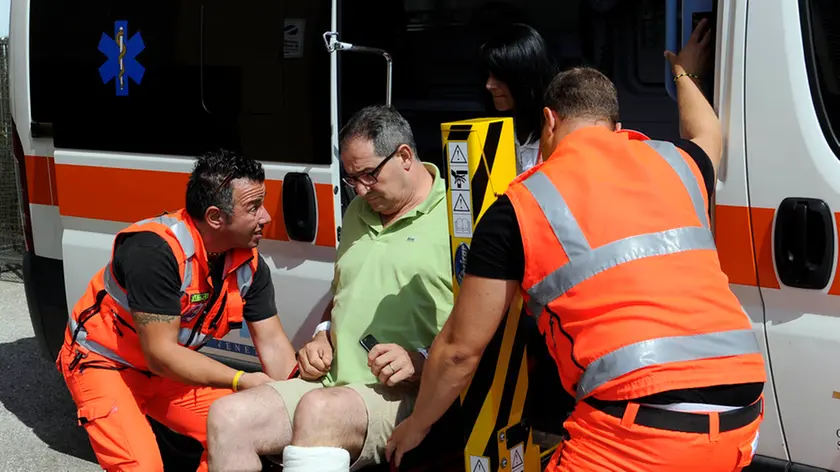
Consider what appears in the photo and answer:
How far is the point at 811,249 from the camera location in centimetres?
227

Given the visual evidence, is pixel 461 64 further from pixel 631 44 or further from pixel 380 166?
pixel 380 166

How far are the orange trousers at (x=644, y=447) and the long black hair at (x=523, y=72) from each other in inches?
47.4

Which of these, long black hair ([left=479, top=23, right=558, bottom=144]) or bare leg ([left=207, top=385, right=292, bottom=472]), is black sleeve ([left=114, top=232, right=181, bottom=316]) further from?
long black hair ([left=479, top=23, right=558, bottom=144])

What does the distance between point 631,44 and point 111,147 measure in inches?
86.5

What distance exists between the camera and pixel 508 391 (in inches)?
95.7

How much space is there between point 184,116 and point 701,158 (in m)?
2.01

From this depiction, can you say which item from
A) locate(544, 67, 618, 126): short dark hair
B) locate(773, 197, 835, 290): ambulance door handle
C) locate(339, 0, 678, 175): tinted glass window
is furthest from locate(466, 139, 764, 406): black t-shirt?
locate(339, 0, 678, 175): tinted glass window

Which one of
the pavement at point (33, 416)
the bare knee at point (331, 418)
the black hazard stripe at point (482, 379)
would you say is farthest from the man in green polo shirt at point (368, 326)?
the pavement at point (33, 416)

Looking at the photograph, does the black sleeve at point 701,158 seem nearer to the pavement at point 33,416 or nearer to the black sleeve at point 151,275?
the black sleeve at point 151,275

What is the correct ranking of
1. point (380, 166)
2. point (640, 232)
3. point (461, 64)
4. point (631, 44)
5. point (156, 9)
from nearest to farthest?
point (640, 232) < point (380, 166) < point (156, 9) < point (631, 44) < point (461, 64)

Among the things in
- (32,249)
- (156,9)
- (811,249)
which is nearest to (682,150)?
(811,249)

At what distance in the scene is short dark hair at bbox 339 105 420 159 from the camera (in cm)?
284

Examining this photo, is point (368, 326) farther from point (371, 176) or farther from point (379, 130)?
point (379, 130)

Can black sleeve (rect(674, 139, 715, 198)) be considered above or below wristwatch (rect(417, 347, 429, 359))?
above
